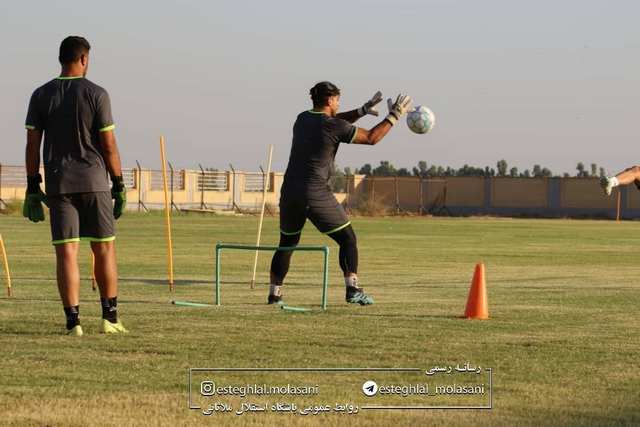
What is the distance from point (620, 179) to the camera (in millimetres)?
16172

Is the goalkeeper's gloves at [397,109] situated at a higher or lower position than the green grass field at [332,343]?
higher

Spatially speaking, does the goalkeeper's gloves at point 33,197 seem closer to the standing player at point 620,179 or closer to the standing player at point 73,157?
the standing player at point 73,157

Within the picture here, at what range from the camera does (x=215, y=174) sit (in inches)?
3108

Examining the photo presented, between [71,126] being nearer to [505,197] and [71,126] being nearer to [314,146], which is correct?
[314,146]

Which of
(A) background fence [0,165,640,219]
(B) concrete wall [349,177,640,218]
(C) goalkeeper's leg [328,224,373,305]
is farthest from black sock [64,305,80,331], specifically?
(B) concrete wall [349,177,640,218]

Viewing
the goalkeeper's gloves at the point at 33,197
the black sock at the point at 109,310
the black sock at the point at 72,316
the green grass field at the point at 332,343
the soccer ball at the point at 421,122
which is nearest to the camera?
the green grass field at the point at 332,343

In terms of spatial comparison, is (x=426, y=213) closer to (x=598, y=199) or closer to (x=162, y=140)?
(x=598, y=199)

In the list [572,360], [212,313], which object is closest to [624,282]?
[212,313]

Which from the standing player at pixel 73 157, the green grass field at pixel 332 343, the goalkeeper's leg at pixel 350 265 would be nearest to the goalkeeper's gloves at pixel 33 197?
the standing player at pixel 73 157

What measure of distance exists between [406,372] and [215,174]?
70.3m

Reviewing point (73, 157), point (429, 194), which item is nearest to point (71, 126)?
point (73, 157)

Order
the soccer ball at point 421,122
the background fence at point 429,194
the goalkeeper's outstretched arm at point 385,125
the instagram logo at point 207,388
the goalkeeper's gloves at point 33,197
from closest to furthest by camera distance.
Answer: the instagram logo at point 207,388, the goalkeeper's gloves at point 33,197, the goalkeeper's outstretched arm at point 385,125, the soccer ball at point 421,122, the background fence at point 429,194

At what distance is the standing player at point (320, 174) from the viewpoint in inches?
544

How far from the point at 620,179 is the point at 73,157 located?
24.9ft
